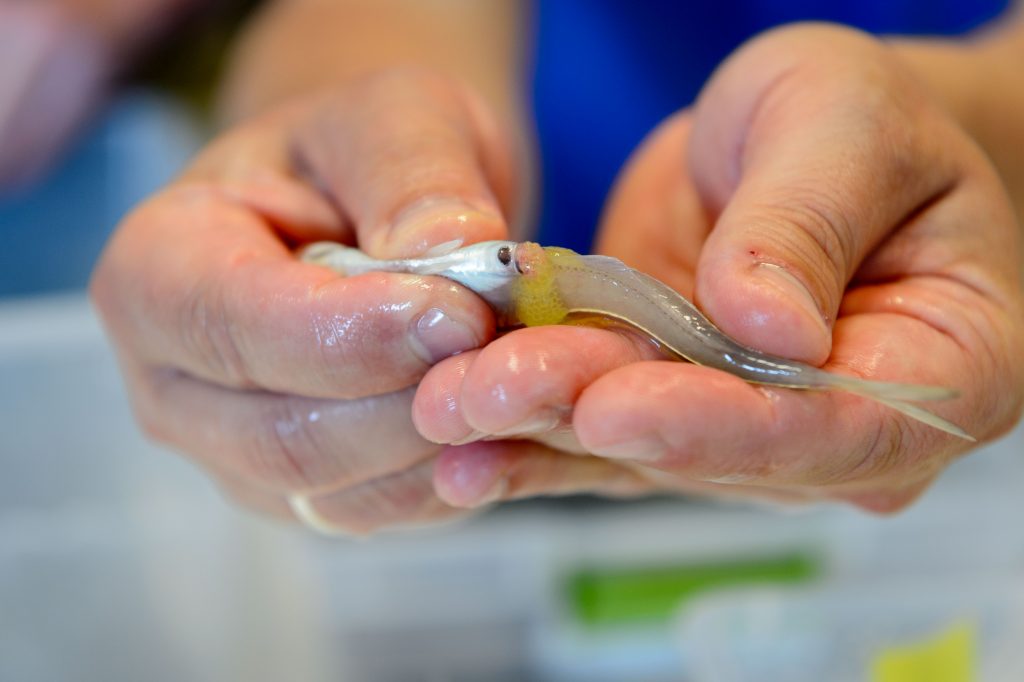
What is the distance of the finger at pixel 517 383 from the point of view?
2.41ft

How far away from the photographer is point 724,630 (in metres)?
1.42

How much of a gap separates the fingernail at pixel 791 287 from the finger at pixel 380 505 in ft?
1.66

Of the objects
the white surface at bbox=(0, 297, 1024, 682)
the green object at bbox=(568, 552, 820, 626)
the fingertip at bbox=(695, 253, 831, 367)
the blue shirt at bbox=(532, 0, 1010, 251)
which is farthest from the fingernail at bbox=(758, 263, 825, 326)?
the blue shirt at bbox=(532, 0, 1010, 251)

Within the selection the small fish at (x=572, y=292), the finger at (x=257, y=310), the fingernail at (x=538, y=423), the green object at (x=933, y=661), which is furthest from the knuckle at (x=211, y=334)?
the green object at (x=933, y=661)

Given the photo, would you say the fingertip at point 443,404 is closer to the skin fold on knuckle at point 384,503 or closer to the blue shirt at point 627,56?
the skin fold on knuckle at point 384,503

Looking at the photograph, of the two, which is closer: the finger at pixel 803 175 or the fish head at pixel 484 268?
the finger at pixel 803 175

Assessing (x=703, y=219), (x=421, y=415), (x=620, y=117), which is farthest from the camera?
(x=620, y=117)

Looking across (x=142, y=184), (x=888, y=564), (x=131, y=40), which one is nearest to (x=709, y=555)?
(x=888, y=564)

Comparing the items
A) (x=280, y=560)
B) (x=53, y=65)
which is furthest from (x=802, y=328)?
(x=53, y=65)

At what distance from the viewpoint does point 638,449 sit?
0.71 meters

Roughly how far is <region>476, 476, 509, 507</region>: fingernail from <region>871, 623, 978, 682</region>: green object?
733mm

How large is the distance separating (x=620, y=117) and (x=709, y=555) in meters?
1.02

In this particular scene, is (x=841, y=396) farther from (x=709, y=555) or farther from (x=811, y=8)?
(x=811, y=8)

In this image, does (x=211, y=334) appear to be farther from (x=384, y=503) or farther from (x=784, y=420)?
(x=784, y=420)
